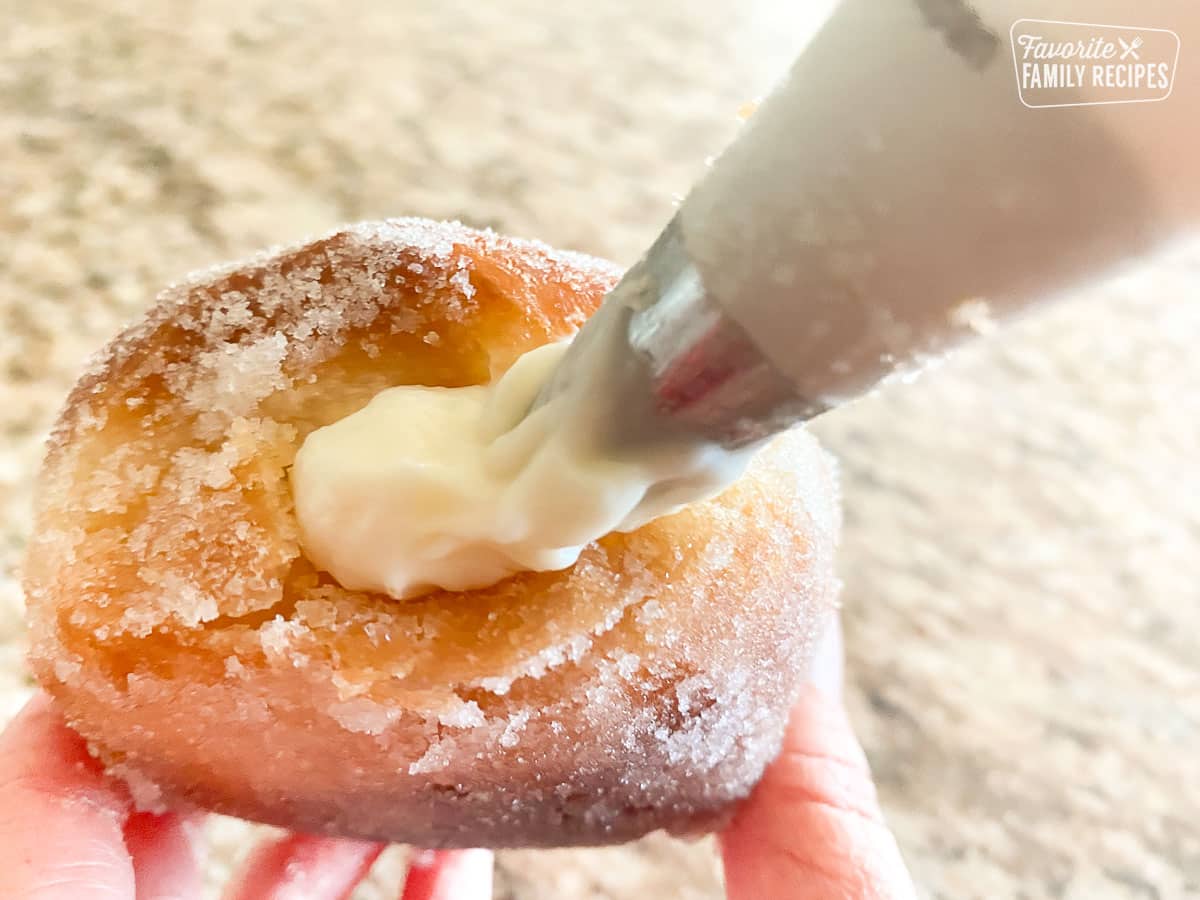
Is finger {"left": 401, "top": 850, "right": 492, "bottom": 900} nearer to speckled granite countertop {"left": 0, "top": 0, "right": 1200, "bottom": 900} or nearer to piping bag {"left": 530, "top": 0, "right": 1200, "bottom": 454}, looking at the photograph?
speckled granite countertop {"left": 0, "top": 0, "right": 1200, "bottom": 900}

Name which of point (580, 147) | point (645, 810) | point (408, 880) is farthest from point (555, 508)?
point (580, 147)

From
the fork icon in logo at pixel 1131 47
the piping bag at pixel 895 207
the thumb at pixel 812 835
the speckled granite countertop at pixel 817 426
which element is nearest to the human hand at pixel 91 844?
the speckled granite countertop at pixel 817 426

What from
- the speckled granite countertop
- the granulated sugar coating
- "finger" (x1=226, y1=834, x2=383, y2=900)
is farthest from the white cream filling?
the speckled granite countertop

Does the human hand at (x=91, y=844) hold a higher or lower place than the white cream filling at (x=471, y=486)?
lower

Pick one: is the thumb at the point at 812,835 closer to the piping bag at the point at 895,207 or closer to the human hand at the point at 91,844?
the human hand at the point at 91,844

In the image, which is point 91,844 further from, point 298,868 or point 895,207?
point 895,207

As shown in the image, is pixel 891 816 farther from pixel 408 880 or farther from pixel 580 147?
pixel 580 147

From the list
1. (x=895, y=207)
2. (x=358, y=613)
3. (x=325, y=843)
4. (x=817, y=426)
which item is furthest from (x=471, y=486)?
(x=817, y=426)
